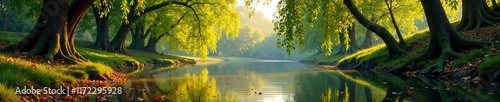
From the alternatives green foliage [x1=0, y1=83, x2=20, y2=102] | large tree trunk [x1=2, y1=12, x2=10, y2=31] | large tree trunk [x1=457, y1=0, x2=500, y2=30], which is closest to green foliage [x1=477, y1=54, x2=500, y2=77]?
large tree trunk [x1=457, y1=0, x2=500, y2=30]

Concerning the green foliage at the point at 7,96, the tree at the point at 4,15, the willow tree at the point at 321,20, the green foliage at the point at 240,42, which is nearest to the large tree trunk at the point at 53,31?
the willow tree at the point at 321,20

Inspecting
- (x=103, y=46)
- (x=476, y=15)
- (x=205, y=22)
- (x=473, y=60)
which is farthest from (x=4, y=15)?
(x=473, y=60)

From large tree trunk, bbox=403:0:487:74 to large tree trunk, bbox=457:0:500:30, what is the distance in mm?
4330

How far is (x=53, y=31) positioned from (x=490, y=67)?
58.5 ft

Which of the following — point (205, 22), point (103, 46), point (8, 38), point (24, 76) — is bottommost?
point (24, 76)

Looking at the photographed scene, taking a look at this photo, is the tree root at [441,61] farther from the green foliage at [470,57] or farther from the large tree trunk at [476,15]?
the large tree trunk at [476,15]

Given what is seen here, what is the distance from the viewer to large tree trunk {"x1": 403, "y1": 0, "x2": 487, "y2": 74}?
1727cm

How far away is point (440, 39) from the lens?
17.9 m

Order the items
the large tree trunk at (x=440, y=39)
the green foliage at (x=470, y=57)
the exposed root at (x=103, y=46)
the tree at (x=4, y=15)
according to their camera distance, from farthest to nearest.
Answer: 1. the tree at (x=4, y=15)
2. the exposed root at (x=103, y=46)
3. the large tree trunk at (x=440, y=39)
4. the green foliage at (x=470, y=57)

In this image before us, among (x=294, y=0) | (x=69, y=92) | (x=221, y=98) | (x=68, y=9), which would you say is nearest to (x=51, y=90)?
(x=69, y=92)

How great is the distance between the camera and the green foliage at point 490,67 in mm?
12769

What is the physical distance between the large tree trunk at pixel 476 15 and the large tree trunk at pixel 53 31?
2020 cm

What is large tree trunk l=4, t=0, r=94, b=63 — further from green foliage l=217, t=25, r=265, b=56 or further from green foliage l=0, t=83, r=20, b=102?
green foliage l=217, t=25, r=265, b=56

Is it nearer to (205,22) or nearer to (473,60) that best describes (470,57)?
(473,60)
